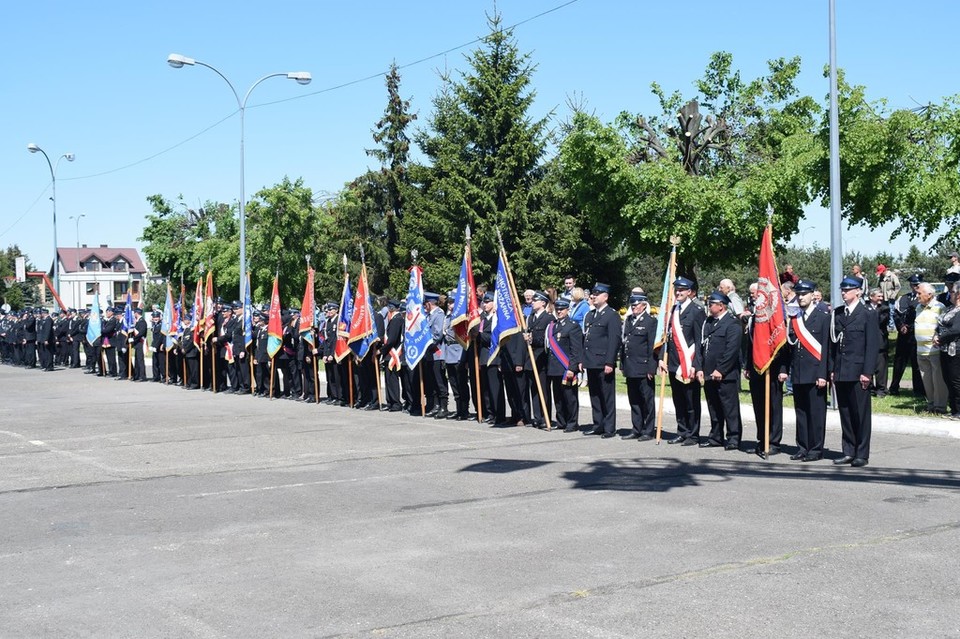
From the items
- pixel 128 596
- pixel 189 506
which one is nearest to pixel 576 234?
pixel 189 506

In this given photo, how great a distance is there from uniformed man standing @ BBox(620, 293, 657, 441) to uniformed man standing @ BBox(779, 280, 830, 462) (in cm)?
218

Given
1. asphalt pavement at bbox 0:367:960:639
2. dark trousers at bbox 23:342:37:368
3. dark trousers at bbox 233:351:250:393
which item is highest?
dark trousers at bbox 23:342:37:368

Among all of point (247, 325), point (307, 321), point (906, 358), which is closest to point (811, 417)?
point (906, 358)

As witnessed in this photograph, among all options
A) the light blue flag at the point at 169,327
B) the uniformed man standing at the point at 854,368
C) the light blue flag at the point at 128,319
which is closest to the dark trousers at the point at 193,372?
the light blue flag at the point at 169,327

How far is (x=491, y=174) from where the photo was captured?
129 feet

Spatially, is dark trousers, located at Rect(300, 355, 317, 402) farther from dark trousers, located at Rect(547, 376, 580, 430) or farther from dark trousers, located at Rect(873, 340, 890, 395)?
dark trousers, located at Rect(873, 340, 890, 395)

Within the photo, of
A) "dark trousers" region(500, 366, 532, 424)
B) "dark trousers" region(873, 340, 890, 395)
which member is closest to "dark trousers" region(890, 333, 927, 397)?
"dark trousers" region(873, 340, 890, 395)

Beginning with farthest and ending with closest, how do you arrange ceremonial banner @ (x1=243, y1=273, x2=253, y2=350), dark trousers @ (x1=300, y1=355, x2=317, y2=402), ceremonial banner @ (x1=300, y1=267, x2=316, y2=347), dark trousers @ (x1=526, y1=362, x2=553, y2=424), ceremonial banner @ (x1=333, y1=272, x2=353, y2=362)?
ceremonial banner @ (x1=243, y1=273, x2=253, y2=350) → dark trousers @ (x1=300, y1=355, x2=317, y2=402) → ceremonial banner @ (x1=300, y1=267, x2=316, y2=347) → ceremonial banner @ (x1=333, y1=272, x2=353, y2=362) → dark trousers @ (x1=526, y1=362, x2=553, y2=424)

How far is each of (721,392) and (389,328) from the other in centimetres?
662

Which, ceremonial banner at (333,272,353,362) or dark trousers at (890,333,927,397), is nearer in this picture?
dark trousers at (890,333,927,397)

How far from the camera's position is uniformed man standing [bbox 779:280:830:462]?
11.1 meters

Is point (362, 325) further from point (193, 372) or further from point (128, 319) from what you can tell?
point (128, 319)

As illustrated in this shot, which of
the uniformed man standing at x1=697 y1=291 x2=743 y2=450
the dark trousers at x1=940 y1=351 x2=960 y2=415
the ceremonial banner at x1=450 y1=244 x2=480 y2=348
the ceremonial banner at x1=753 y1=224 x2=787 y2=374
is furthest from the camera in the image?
the ceremonial banner at x1=450 y1=244 x2=480 y2=348

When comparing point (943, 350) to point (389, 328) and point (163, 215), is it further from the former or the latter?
point (163, 215)
